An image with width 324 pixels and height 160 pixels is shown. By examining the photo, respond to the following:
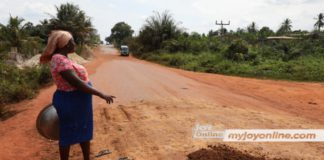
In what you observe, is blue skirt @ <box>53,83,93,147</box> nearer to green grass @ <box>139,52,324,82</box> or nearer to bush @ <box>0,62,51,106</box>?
bush @ <box>0,62,51,106</box>

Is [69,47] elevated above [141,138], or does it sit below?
above

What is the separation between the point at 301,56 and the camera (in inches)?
727

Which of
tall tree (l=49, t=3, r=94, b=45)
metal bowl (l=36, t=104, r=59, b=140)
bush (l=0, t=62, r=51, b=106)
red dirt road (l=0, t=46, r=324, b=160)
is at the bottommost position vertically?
red dirt road (l=0, t=46, r=324, b=160)

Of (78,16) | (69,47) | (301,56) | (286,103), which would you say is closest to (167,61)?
(301,56)

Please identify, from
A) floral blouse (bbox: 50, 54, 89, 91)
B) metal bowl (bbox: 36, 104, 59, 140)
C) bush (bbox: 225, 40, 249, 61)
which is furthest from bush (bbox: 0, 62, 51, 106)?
bush (bbox: 225, 40, 249, 61)

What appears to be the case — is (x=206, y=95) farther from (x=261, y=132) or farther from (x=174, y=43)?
(x=174, y=43)

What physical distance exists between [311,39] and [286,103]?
53.6 ft

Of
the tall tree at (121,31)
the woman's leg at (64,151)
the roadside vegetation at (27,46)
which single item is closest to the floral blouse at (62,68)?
the woman's leg at (64,151)

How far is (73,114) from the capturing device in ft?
12.0

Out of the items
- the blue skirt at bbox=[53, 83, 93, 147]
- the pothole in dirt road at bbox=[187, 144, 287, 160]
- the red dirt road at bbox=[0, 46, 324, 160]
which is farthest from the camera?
the red dirt road at bbox=[0, 46, 324, 160]

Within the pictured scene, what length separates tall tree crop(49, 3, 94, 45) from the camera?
37.5 meters

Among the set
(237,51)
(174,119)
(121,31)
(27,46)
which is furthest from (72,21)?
(121,31)

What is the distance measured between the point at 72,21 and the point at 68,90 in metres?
36.0

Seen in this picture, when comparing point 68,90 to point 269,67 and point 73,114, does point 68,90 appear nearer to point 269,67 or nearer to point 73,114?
point 73,114
